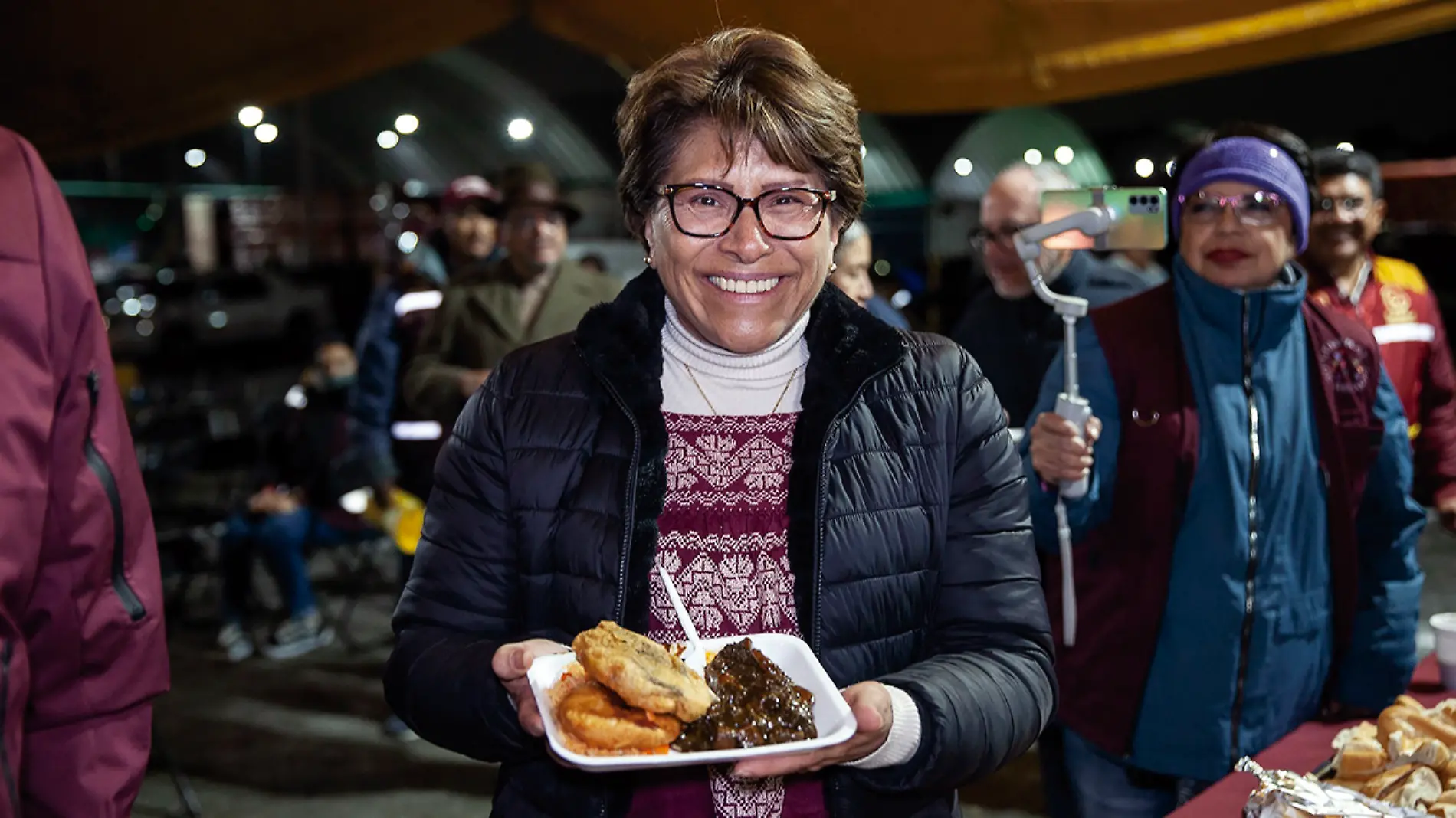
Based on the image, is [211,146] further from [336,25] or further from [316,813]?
[316,813]

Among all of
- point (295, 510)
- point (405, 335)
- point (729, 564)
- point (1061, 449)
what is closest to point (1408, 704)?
point (1061, 449)

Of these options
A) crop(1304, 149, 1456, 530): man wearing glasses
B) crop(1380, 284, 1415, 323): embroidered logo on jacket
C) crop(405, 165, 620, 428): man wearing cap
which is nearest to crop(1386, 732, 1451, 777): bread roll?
crop(1304, 149, 1456, 530): man wearing glasses

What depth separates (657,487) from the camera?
146cm

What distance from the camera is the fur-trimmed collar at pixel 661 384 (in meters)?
1.45

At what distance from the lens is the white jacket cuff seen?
1.32 meters

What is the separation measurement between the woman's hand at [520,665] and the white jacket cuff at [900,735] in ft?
1.20

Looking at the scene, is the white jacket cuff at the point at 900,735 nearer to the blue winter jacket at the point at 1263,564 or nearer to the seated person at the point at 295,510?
the blue winter jacket at the point at 1263,564

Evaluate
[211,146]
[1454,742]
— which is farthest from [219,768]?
[211,146]

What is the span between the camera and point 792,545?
1.45 metres

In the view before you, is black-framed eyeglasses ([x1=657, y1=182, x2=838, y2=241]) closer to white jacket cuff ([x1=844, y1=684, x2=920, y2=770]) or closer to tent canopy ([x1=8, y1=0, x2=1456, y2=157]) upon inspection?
white jacket cuff ([x1=844, y1=684, x2=920, y2=770])

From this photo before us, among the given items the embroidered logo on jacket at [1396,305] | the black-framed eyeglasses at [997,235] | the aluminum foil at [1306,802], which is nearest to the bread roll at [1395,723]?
the aluminum foil at [1306,802]

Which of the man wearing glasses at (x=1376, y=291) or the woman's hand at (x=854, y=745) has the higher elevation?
the man wearing glasses at (x=1376, y=291)

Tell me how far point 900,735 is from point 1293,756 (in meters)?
1.02

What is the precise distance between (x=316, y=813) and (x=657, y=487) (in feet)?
10.1
